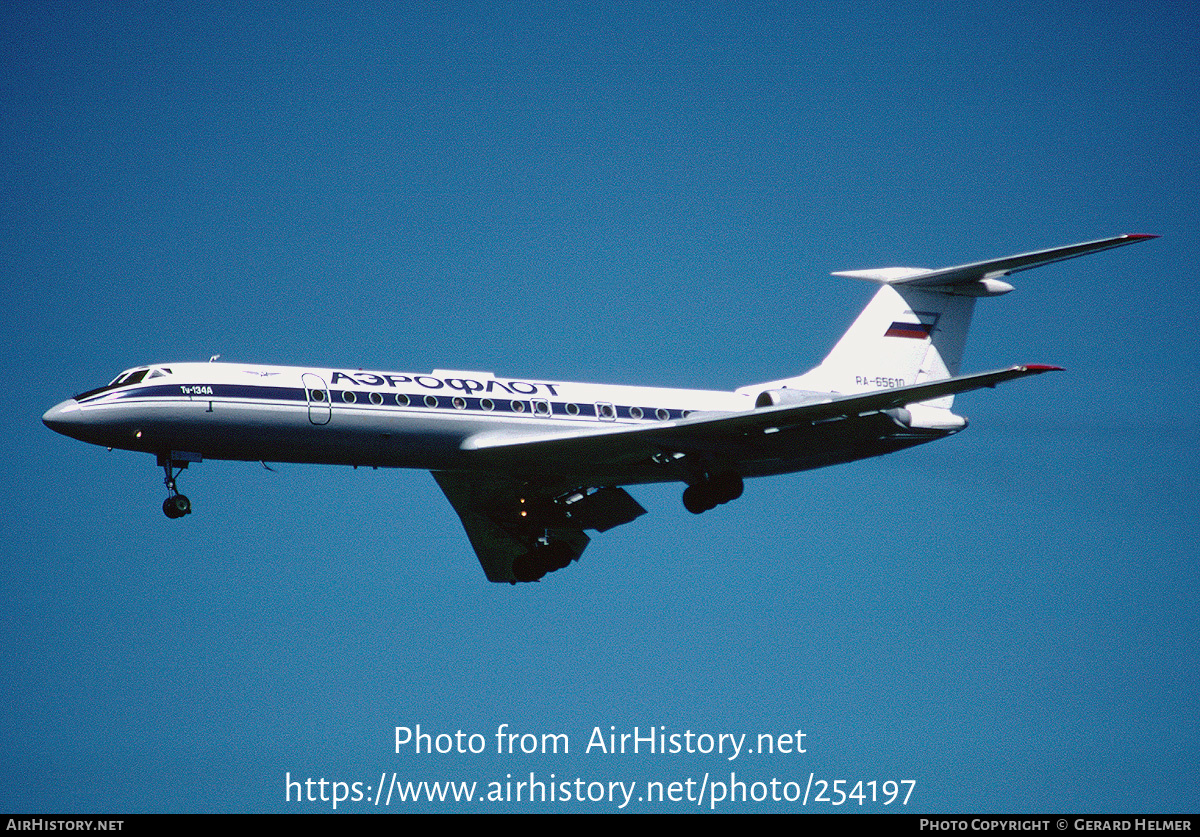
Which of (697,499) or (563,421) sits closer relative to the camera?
(563,421)

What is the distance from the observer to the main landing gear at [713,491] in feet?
89.7

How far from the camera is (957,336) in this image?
29938 millimetres

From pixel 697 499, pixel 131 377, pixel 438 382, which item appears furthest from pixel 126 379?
pixel 697 499

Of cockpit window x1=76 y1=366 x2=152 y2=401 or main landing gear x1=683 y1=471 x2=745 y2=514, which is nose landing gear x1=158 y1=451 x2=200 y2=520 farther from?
main landing gear x1=683 y1=471 x2=745 y2=514

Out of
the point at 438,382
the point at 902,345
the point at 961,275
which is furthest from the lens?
the point at 902,345

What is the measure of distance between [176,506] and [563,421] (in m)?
6.72

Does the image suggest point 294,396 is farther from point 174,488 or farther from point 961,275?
point 961,275

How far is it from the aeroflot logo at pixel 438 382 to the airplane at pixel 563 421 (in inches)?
1.2

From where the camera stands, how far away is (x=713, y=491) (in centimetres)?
2731

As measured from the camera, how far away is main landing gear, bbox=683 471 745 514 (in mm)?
27344

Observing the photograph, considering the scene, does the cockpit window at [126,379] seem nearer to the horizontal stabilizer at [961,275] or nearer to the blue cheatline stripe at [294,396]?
the blue cheatline stripe at [294,396]

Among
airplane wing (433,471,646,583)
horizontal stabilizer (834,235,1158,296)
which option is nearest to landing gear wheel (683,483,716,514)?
airplane wing (433,471,646,583)
